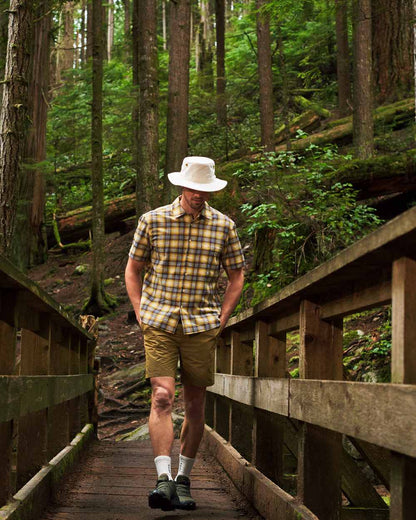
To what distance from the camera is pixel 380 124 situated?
19.2 metres

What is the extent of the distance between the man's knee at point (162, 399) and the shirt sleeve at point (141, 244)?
0.87 metres

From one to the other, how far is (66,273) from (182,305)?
755 inches

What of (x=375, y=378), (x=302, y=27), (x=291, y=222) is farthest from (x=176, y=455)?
(x=302, y=27)

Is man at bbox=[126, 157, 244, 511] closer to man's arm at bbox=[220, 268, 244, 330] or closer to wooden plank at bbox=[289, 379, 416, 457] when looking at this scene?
man's arm at bbox=[220, 268, 244, 330]

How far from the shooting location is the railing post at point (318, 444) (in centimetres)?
373

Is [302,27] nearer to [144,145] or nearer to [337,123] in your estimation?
Result: [337,123]

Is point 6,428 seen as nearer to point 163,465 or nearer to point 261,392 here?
point 163,465

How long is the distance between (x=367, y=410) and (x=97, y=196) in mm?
17845

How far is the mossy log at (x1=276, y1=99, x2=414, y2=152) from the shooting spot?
19125mm

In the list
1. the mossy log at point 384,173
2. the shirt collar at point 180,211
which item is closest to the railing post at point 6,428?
the shirt collar at point 180,211

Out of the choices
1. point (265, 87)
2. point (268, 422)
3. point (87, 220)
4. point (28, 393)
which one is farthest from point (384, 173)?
point (87, 220)

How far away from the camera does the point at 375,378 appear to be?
8266 millimetres

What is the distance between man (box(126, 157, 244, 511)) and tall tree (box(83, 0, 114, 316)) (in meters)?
14.0

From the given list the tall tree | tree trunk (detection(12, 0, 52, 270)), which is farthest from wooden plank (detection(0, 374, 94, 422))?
the tall tree
